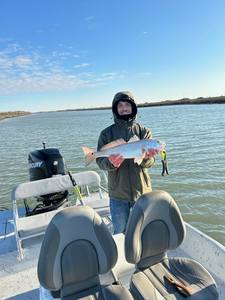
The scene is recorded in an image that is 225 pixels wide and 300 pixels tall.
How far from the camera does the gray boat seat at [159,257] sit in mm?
2145

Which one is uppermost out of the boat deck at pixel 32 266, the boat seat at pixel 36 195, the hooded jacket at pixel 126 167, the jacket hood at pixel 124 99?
the jacket hood at pixel 124 99

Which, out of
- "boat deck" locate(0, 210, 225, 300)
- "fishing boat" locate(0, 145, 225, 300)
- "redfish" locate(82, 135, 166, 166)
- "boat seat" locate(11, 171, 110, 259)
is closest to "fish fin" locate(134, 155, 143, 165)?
"redfish" locate(82, 135, 166, 166)

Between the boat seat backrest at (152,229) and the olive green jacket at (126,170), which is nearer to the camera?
the boat seat backrest at (152,229)

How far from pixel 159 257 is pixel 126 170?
1.15 metres

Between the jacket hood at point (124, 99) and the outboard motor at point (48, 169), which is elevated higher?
the jacket hood at point (124, 99)

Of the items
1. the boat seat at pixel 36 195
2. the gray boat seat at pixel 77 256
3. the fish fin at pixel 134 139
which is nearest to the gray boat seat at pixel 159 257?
the gray boat seat at pixel 77 256

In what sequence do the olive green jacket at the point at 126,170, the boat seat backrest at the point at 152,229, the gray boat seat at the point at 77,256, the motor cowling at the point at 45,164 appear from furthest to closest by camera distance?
the motor cowling at the point at 45,164 < the olive green jacket at the point at 126,170 < the boat seat backrest at the point at 152,229 < the gray boat seat at the point at 77,256

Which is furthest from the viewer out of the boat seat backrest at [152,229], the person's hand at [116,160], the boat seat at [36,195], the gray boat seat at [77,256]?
the boat seat at [36,195]

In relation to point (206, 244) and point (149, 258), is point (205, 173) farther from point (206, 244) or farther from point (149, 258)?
point (149, 258)

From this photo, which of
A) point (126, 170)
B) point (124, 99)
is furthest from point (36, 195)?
point (124, 99)

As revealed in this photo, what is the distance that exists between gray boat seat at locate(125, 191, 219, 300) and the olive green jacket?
49cm

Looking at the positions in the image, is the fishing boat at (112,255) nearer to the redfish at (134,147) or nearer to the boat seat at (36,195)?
the boat seat at (36,195)

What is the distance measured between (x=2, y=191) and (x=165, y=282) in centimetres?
814

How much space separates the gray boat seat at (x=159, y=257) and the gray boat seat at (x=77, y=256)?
9.5 inches
